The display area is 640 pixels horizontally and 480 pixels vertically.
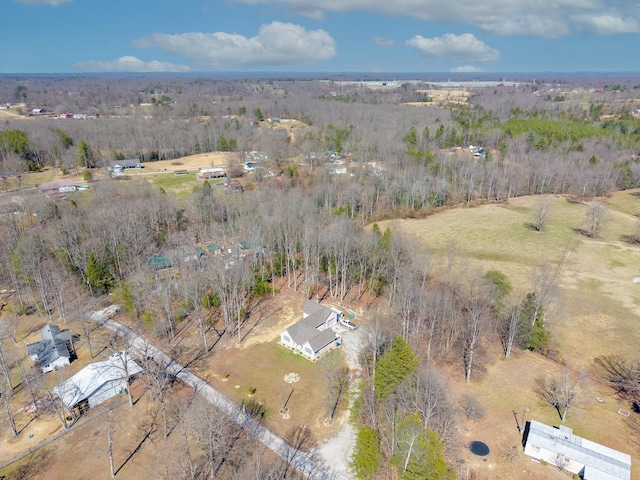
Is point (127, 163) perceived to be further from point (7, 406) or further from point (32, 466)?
point (32, 466)

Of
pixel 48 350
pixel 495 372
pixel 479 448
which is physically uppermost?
pixel 48 350

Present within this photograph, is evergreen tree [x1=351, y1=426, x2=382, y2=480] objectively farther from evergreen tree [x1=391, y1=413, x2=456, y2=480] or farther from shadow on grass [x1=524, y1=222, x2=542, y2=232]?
shadow on grass [x1=524, y1=222, x2=542, y2=232]

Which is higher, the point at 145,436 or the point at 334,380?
the point at 334,380

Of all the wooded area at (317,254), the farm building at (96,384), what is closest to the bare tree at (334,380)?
the wooded area at (317,254)

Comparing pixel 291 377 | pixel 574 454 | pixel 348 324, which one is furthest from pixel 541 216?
pixel 291 377

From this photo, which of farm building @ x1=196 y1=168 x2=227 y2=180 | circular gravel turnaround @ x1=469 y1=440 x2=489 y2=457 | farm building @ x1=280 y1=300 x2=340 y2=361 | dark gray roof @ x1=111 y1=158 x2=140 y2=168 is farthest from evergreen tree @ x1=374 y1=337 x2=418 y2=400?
dark gray roof @ x1=111 y1=158 x2=140 y2=168

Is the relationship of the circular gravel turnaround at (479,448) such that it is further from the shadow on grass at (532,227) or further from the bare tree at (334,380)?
the shadow on grass at (532,227)
